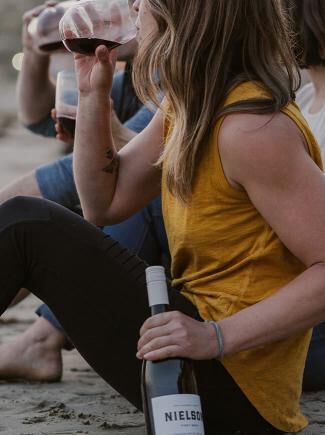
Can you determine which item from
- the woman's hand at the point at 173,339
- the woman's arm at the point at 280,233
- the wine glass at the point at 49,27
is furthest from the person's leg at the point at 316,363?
the wine glass at the point at 49,27

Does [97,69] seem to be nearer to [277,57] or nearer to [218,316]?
[277,57]

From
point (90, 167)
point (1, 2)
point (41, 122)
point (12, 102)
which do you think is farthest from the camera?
point (1, 2)

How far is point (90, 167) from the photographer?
248cm

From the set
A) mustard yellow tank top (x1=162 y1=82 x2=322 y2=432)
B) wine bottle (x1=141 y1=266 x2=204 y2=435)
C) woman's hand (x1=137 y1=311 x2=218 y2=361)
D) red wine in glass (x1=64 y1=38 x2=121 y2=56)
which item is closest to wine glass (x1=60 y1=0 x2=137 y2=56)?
red wine in glass (x1=64 y1=38 x2=121 y2=56)

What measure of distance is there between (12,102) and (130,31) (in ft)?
31.1

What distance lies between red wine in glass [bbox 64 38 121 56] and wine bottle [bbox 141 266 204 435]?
65cm

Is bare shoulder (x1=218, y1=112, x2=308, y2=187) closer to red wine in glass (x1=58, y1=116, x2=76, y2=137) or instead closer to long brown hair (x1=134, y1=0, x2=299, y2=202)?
long brown hair (x1=134, y1=0, x2=299, y2=202)

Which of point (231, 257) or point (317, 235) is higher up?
point (317, 235)

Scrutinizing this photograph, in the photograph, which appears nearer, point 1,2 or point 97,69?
point 97,69

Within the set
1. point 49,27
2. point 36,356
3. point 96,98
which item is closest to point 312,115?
point 96,98

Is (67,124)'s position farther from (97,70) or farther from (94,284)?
(94,284)

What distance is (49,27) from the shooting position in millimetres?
3594

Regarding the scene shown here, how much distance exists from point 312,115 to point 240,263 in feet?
3.42

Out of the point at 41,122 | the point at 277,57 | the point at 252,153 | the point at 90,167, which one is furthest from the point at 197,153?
the point at 41,122
